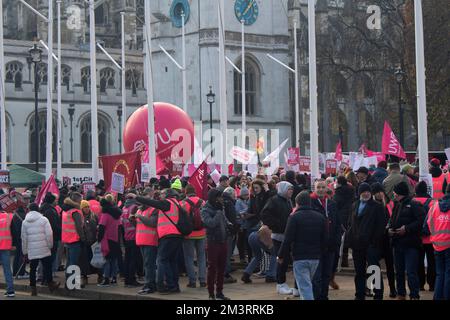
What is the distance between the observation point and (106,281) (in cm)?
1977

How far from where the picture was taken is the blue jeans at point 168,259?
18.0 m

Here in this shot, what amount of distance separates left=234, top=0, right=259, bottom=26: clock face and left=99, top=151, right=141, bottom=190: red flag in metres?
34.8

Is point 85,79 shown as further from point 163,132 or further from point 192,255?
point 192,255

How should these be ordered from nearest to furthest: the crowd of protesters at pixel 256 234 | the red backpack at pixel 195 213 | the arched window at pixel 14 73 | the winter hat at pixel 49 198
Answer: the crowd of protesters at pixel 256 234, the red backpack at pixel 195 213, the winter hat at pixel 49 198, the arched window at pixel 14 73

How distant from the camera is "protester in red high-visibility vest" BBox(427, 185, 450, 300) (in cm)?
1473

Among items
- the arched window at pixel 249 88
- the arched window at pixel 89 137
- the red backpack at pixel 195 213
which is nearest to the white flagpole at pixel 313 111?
the red backpack at pixel 195 213

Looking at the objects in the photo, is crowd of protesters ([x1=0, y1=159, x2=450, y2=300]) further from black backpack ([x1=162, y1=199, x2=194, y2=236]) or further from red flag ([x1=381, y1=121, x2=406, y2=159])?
red flag ([x1=381, y1=121, x2=406, y2=159])

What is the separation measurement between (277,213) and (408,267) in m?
2.58

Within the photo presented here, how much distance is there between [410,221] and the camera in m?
15.6

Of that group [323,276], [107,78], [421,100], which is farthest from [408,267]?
[107,78]

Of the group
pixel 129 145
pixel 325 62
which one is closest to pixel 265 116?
pixel 325 62

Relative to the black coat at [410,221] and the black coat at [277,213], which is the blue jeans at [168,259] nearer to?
the black coat at [277,213]

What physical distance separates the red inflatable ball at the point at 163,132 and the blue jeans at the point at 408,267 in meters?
16.6

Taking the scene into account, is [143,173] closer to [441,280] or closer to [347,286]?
[347,286]
